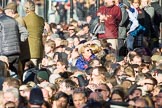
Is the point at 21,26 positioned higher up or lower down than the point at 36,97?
higher up

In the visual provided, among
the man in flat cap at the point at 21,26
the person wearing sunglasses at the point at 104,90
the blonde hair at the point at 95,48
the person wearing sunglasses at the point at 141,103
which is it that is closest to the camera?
the person wearing sunglasses at the point at 141,103

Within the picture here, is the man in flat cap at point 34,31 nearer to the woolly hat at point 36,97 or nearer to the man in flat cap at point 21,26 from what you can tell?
the man in flat cap at point 21,26

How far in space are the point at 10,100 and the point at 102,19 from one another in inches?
313

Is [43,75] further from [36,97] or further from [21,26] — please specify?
[36,97]

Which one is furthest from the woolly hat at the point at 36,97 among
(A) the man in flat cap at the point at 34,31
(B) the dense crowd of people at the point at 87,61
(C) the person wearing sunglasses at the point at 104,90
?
(A) the man in flat cap at the point at 34,31

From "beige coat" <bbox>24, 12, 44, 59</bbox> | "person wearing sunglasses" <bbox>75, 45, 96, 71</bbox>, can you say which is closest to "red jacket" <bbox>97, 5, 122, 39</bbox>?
"person wearing sunglasses" <bbox>75, 45, 96, 71</bbox>

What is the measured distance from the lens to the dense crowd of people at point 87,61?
56.5 ft

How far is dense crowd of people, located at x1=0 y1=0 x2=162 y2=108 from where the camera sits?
56.5ft

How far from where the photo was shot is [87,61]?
2295 centimetres

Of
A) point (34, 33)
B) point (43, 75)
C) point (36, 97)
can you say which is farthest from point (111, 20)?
point (36, 97)

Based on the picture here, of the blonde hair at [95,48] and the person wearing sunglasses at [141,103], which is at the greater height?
the person wearing sunglasses at [141,103]

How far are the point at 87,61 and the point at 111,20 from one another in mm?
2180

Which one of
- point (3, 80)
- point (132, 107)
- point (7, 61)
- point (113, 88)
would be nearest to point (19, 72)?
point (7, 61)

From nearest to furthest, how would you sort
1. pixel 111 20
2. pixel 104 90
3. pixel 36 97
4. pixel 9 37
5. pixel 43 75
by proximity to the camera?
pixel 36 97 → pixel 104 90 → pixel 43 75 → pixel 9 37 → pixel 111 20
